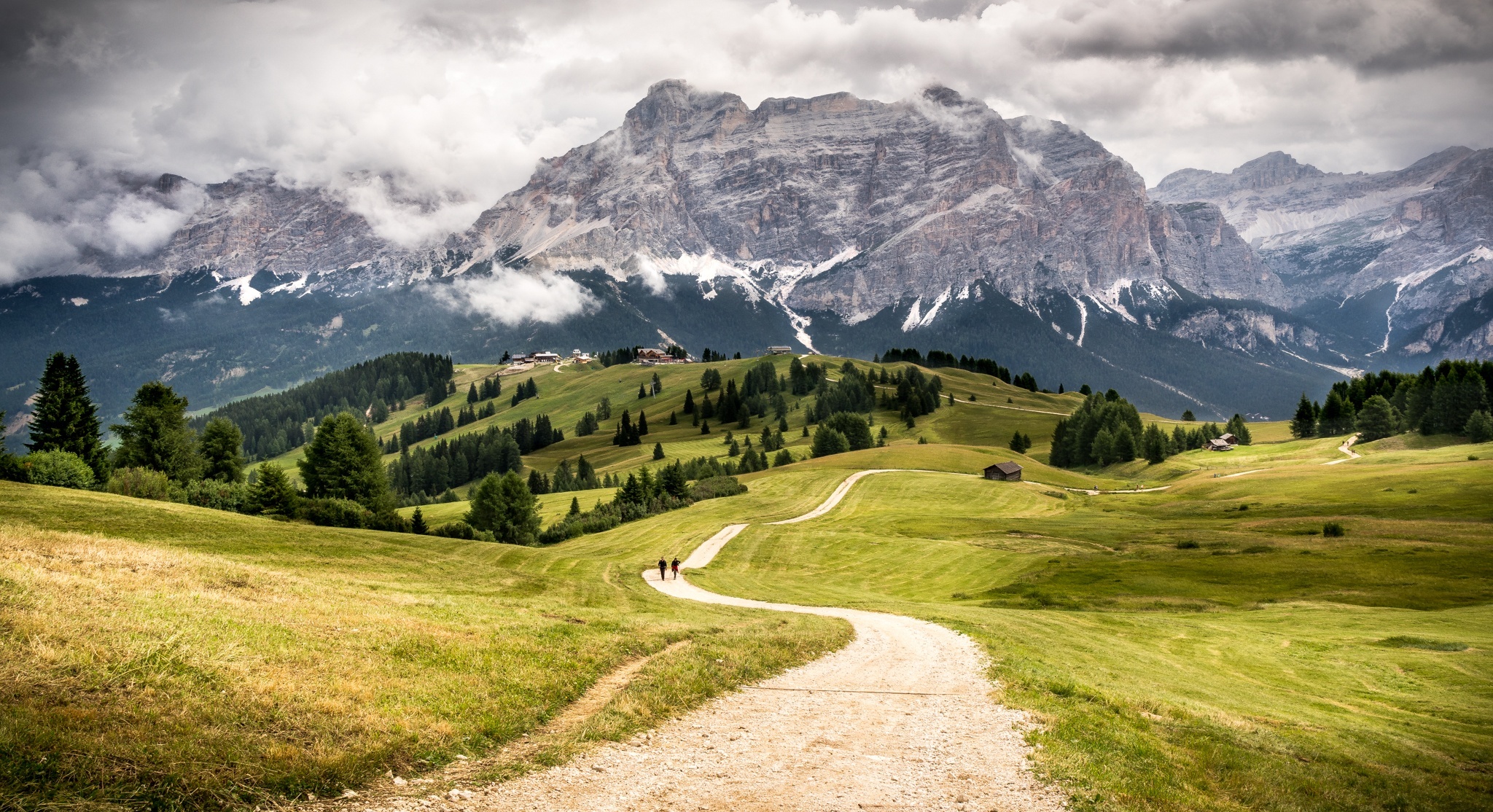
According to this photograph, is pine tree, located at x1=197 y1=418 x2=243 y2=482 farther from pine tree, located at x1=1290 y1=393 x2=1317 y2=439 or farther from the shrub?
pine tree, located at x1=1290 y1=393 x2=1317 y2=439

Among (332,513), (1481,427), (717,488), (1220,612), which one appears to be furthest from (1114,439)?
(332,513)

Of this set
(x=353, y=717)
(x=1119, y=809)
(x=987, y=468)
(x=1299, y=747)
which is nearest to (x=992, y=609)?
(x=1299, y=747)

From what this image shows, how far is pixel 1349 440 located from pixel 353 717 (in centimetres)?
19628

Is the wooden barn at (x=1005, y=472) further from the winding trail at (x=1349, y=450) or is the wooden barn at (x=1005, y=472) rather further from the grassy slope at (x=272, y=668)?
the grassy slope at (x=272, y=668)

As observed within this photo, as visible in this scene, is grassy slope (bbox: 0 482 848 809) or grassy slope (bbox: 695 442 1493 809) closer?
grassy slope (bbox: 0 482 848 809)

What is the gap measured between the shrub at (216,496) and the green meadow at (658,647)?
1807 centimetres

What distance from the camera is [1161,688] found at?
1136 inches

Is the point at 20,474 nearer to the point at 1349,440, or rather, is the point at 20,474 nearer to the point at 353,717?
the point at 353,717

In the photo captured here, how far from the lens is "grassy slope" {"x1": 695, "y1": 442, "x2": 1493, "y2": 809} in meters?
19.2

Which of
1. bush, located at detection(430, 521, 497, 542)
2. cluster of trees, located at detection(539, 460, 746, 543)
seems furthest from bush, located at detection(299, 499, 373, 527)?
cluster of trees, located at detection(539, 460, 746, 543)

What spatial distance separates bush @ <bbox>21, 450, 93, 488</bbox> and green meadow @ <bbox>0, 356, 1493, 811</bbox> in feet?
48.4

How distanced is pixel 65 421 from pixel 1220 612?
317 ft

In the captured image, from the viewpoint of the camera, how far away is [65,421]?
74.4m

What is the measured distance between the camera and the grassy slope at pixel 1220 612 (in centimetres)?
1923
